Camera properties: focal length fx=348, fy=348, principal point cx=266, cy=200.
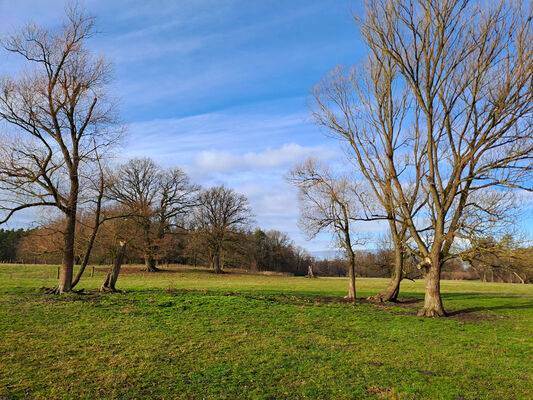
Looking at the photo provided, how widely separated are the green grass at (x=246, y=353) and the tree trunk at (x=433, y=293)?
80 centimetres

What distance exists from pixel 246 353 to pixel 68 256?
12.2m

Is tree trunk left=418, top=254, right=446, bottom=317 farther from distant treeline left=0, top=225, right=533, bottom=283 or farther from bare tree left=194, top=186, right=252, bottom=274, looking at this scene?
bare tree left=194, top=186, right=252, bottom=274

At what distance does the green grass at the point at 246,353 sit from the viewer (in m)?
5.85

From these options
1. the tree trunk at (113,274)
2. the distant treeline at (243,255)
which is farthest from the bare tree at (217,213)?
the tree trunk at (113,274)

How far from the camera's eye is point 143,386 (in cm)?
574

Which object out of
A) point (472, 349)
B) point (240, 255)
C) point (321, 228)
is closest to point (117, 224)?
point (321, 228)

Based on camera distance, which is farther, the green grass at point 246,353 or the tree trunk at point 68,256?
the tree trunk at point 68,256

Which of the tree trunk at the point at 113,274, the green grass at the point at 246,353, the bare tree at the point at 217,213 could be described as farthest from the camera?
the bare tree at the point at 217,213

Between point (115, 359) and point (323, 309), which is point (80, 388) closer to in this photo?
point (115, 359)

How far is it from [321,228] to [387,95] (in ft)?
27.1

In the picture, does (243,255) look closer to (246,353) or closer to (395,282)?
(395,282)

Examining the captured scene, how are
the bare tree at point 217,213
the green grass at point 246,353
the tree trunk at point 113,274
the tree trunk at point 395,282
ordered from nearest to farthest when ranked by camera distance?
the green grass at point 246,353
the tree trunk at point 113,274
the tree trunk at point 395,282
the bare tree at point 217,213

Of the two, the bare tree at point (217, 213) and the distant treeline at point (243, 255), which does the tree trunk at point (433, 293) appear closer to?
the distant treeline at point (243, 255)

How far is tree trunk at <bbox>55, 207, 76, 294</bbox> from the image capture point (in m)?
16.3
